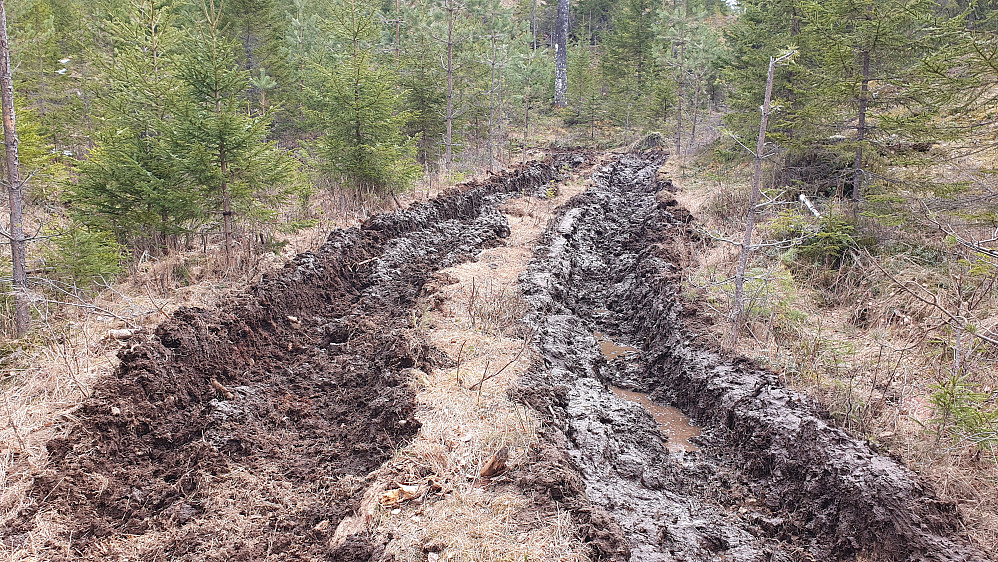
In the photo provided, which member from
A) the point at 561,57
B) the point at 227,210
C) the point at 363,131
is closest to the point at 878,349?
the point at 227,210

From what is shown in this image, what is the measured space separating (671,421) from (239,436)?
4634 millimetres

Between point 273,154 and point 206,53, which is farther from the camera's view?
point 273,154

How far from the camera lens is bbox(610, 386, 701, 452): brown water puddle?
5.86m

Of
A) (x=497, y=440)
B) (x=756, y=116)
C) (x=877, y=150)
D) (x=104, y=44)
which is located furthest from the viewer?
(x=104, y=44)

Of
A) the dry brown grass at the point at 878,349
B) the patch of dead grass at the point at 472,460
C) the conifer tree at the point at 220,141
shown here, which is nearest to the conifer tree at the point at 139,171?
the conifer tree at the point at 220,141

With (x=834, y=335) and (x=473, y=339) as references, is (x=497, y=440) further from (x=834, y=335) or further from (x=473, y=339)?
(x=834, y=335)

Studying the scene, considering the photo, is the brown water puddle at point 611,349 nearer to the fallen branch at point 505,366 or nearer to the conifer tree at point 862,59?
the fallen branch at point 505,366

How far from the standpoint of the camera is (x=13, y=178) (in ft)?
18.3

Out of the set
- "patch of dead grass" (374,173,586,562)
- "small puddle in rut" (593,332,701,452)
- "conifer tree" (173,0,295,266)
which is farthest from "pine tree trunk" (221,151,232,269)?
"small puddle in rut" (593,332,701,452)

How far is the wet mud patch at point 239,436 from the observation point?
3818 mm

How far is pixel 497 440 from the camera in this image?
481 cm

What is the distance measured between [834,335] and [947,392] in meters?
3.17

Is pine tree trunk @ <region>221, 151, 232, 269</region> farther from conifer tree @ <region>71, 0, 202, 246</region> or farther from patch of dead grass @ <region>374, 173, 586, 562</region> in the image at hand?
patch of dead grass @ <region>374, 173, 586, 562</region>

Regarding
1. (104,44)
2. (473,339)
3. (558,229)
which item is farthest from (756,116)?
(104,44)
